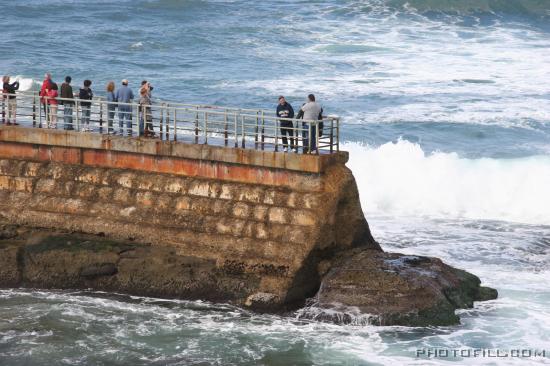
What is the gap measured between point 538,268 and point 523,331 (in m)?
4.01

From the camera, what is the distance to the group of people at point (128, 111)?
2133 cm

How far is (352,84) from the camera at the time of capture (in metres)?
45.2

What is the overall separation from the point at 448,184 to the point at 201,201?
12577 mm

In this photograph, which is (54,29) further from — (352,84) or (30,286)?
(30,286)

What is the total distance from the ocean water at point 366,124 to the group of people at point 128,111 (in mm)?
3422

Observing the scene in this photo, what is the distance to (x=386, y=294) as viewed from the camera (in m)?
19.9

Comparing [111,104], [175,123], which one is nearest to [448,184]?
[111,104]

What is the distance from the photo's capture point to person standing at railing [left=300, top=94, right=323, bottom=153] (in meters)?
20.8

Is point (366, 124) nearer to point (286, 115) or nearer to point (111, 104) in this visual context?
point (111, 104)

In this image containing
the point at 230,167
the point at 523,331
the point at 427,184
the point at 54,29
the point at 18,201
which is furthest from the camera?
the point at 54,29

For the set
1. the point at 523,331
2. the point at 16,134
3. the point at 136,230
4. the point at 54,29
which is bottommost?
the point at 523,331

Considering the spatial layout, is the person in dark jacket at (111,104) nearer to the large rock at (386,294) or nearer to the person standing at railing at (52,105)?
the person standing at railing at (52,105)

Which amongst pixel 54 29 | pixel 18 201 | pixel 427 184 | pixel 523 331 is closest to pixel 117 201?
pixel 18 201

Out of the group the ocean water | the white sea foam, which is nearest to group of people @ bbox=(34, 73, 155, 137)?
the ocean water
